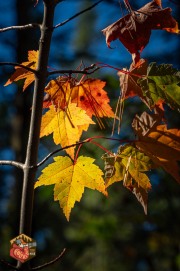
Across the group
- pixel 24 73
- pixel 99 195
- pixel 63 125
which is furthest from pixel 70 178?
pixel 99 195

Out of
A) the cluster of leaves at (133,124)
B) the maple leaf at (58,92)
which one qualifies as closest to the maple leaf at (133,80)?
the cluster of leaves at (133,124)

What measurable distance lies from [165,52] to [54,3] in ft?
14.6

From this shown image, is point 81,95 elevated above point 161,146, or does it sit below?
above

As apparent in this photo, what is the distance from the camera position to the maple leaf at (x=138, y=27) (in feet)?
2.61

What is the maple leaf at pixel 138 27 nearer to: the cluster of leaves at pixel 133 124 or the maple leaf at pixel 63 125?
the cluster of leaves at pixel 133 124

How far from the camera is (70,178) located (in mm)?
851

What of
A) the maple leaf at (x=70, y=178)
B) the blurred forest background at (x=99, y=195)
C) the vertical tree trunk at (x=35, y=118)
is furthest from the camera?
the blurred forest background at (x=99, y=195)

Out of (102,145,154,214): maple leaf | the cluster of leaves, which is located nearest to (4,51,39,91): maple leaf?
the cluster of leaves

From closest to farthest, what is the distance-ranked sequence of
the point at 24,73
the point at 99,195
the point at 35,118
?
the point at 35,118, the point at 24,73, the point at 99,195

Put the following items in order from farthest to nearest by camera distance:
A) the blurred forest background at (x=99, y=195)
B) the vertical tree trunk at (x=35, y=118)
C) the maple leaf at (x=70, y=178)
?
the blurred forest background at (x=99, y=195) → the maple leaf at (x=70, y=178) → the vertical tree trunk at (x=35, y=118)

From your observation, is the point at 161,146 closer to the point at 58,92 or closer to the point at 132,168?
the point at 132,168

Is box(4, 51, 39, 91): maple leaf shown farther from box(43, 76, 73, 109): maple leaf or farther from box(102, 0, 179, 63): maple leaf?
box(102, 0, 179, 63): maple leaf

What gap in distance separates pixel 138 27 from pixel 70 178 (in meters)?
0.32

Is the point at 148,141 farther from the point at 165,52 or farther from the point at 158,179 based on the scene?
the point at 165,52
